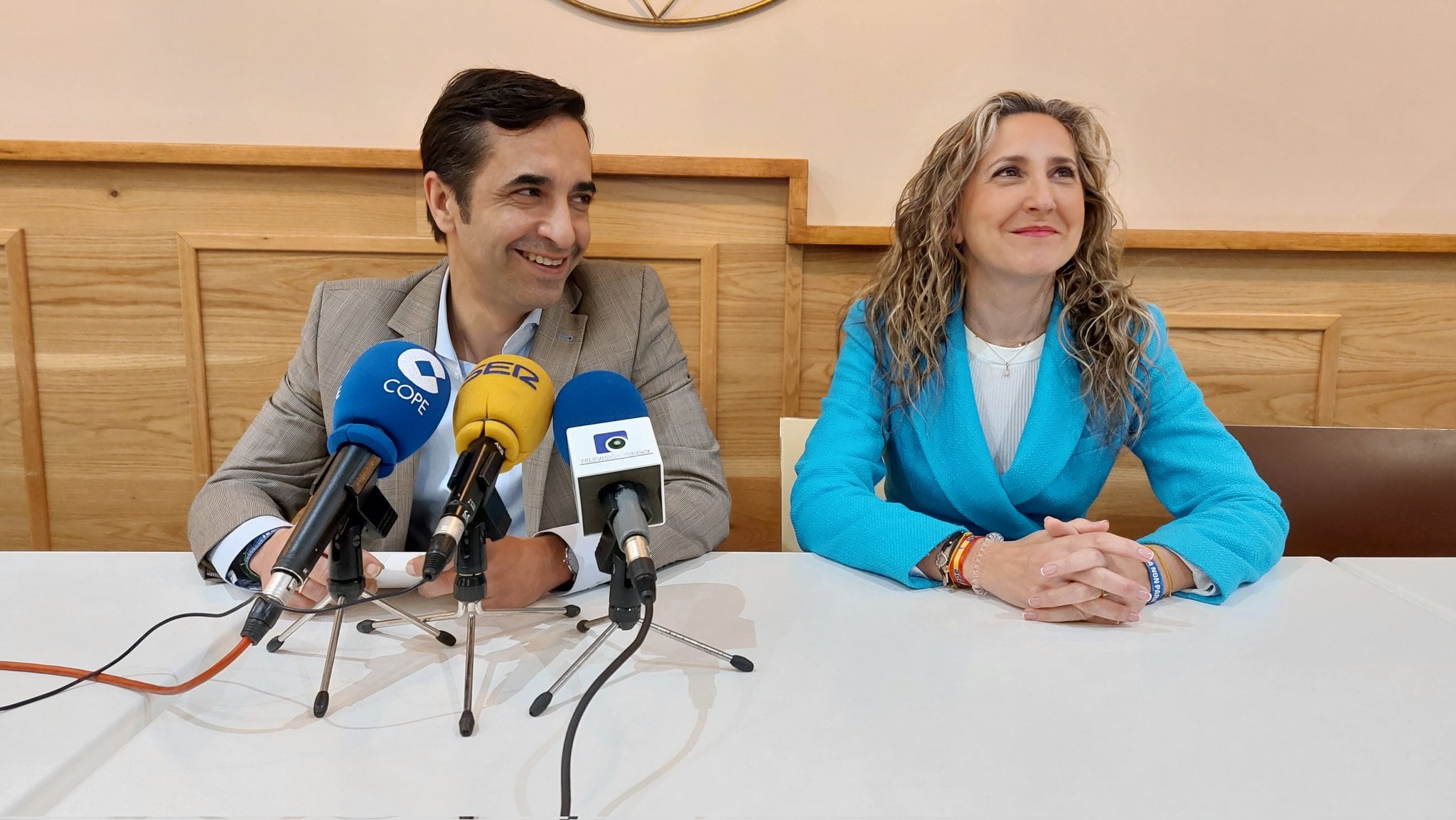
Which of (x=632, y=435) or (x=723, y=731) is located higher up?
(x=632, y=435)

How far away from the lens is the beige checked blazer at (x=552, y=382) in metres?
1.27

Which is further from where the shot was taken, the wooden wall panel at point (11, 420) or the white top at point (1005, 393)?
the wooden wall panel at point (11, 420)

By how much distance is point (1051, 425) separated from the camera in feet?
4.61

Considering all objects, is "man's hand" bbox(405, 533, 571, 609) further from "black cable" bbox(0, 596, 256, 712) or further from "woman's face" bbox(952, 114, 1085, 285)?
"woman's face" bbox(952, 114, 1085, 285)

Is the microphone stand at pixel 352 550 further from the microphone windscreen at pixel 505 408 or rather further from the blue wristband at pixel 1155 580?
the blue wristband at pixel 1155 580

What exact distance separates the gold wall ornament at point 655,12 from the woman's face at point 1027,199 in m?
0.71

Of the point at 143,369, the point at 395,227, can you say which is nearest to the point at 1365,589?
the point at 395,227

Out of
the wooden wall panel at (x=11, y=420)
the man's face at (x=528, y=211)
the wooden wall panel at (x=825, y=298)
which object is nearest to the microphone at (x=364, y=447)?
the man's face at (x=528, y=211)

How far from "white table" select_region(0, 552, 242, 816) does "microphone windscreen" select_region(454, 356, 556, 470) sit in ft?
1.19

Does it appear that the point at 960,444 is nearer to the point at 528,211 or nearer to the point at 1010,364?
the point at 1010,364

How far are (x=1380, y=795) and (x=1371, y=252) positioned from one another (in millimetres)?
1768

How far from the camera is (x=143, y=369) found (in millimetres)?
1885

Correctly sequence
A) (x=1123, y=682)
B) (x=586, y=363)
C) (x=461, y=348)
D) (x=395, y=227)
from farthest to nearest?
1. (x=395, y=227)
2. (x=461, y=348)
3. (x=586, y=363)
4. (x=1123, y=682)

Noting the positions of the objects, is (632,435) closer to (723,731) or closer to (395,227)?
(723,731)
